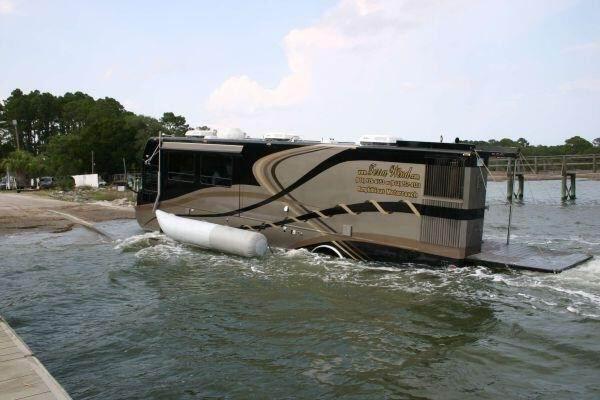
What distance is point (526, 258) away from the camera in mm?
10758

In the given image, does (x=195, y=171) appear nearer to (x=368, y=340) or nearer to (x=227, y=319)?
(x=227, y=319)

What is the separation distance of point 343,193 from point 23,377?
7979mm

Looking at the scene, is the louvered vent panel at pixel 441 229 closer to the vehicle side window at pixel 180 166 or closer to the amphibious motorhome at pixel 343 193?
the amphibious motorhome at pixel 343 193

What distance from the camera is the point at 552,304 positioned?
8.67 meters

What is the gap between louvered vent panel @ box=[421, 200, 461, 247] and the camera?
10320mm

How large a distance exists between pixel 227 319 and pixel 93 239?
935cm

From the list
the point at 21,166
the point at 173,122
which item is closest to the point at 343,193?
the point at 21,166

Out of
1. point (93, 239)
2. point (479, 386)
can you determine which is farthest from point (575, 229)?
point (93, 239)

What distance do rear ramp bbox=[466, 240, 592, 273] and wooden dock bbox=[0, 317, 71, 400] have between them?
→ 8.02 meters

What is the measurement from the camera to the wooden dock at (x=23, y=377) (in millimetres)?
4750

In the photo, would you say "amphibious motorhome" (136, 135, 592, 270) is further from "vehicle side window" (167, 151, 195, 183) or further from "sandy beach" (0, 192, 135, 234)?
"sandy beach" (0, 192, 135, 234)

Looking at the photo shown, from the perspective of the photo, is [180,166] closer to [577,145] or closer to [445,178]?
[445,178]

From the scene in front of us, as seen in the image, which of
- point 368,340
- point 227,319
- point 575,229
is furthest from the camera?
point 575,229

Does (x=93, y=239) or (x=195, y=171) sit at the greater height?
(x=195, y=171)
